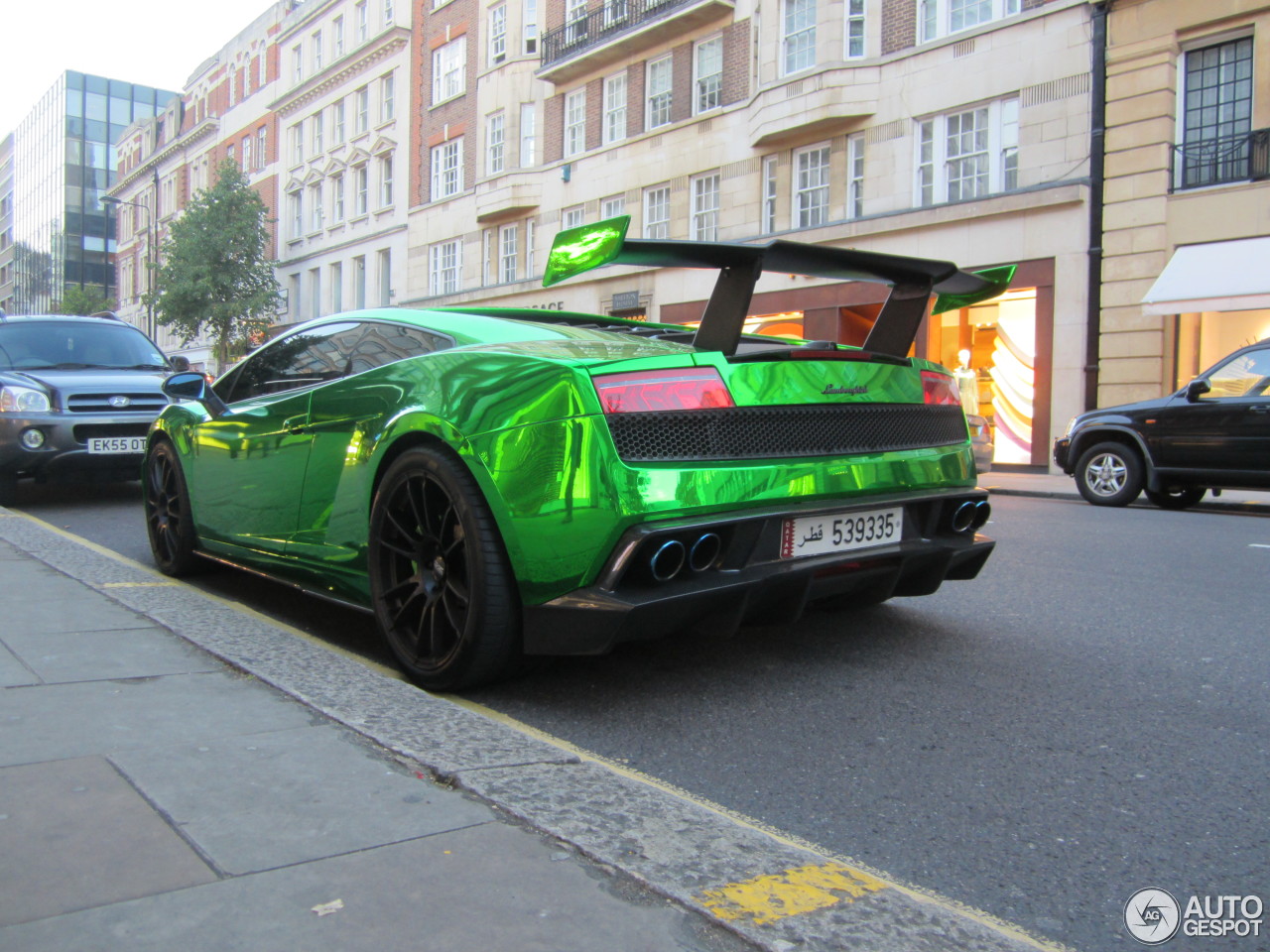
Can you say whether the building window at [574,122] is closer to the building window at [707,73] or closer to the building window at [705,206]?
the building window at [707,73]

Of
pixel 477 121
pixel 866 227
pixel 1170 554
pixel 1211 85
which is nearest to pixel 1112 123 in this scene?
pixel 1211 85

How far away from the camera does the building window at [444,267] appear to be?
32.7 m

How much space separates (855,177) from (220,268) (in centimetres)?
2952

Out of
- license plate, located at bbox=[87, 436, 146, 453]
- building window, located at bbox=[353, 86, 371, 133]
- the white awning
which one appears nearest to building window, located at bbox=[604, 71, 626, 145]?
the white awning

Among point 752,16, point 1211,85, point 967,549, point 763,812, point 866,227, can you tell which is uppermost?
point 752,16

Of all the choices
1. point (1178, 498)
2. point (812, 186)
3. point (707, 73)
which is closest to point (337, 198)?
point (707, 73)

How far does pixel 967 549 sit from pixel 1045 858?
1676 millimetres

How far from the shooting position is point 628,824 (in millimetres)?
2232

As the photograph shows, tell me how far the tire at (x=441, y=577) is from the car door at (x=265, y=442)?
76cm

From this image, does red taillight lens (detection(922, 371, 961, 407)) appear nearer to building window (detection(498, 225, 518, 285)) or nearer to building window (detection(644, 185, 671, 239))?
building window (detection(644, 185, 671, 239))

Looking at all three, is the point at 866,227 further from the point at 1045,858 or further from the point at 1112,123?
the point at 1045,858

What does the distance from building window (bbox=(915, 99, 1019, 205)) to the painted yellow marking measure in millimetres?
18060

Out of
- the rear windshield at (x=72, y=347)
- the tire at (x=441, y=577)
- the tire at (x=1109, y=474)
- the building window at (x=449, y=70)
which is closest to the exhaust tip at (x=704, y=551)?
the tire at (x=441, y=577)

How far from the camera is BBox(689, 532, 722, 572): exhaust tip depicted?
10.0 feet
